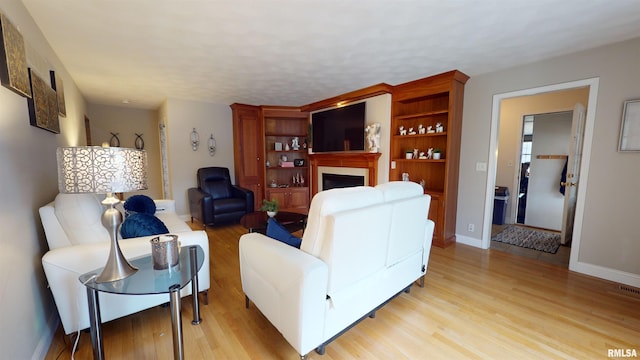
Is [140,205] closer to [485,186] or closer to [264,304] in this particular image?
[264,304]

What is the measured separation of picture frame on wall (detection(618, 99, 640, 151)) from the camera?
2236 millimetres

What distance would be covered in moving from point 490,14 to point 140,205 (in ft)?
11.5

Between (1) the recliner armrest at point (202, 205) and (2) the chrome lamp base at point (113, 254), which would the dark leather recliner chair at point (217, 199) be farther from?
(2) the chrome lamp base at point (113, 254)

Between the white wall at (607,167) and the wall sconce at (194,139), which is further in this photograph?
the wall sconce at (194,139)

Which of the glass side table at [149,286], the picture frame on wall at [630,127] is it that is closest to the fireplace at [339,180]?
the picture frame on wall at [630,127]

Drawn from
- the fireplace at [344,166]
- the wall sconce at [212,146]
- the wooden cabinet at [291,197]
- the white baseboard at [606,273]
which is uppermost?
the wall sconce at [212,146]

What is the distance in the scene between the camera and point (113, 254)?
132 centimetres

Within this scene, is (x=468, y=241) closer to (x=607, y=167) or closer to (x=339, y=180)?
(x=607, y=167)

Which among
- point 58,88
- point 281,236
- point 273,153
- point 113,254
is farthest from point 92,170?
point 273,153

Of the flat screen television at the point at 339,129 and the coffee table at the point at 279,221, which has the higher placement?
the flat screen television at the point at 339,129

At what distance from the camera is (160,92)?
395 cm

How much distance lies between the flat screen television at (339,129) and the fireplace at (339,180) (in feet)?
1.62

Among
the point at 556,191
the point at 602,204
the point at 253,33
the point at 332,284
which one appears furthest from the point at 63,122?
the point at 556,191

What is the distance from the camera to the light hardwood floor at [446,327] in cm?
156
